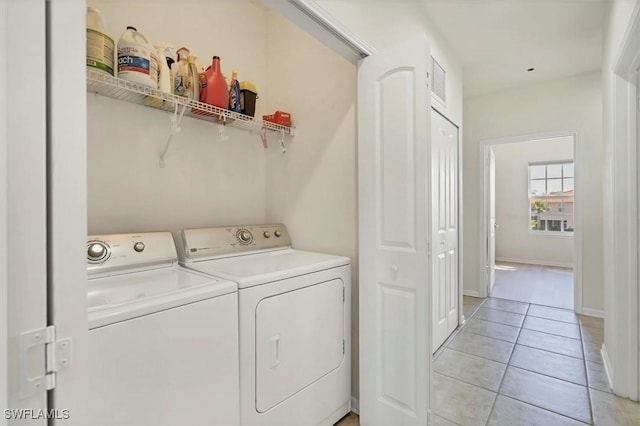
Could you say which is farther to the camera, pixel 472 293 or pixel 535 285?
pixel 535 285

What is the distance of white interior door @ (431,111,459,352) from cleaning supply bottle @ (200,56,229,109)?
64.5 inches

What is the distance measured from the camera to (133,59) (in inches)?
52.9

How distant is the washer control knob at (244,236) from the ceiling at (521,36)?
7.03 feet

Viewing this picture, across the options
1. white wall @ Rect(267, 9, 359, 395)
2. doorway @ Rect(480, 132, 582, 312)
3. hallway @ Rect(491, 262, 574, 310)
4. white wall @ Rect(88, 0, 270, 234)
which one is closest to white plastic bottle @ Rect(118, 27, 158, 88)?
white wall @ Rect(88, 0, 270, 234)

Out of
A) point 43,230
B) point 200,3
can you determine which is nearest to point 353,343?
point 43,230

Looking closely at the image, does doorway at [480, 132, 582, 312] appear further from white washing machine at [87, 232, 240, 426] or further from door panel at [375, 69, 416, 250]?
white washing machine at [87, 232, 240, 426]

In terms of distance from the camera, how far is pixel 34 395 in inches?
22.4

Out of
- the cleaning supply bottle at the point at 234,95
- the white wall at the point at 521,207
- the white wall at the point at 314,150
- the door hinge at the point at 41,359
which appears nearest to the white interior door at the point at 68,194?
the door hinge at the point at 41,359

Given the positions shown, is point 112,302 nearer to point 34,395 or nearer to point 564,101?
point 34,395

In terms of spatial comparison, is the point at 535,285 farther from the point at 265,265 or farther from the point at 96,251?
the point at 96,251

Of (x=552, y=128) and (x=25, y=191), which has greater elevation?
(x=552, y=128)

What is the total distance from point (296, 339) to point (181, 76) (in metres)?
1.48

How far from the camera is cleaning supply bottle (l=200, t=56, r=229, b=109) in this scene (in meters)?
1.69

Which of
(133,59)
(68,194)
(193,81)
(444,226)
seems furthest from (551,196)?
(68,194)
